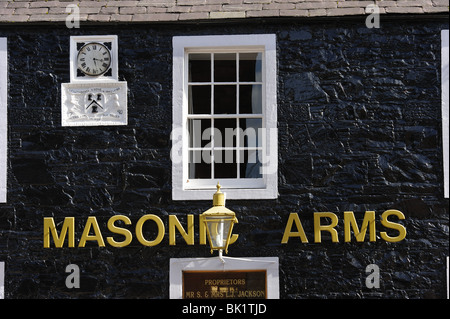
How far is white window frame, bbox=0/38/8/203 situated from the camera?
10000 mm

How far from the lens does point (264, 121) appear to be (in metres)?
10.1

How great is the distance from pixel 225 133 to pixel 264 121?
490 millimetres

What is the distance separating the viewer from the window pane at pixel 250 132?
400 inches

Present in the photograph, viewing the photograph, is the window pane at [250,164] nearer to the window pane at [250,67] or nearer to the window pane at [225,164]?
the window pane at [225,164]

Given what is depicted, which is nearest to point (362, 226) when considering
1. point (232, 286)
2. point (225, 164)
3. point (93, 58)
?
point (232, 286)

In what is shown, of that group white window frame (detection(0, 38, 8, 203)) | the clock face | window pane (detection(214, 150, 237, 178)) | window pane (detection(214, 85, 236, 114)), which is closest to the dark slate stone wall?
white window frame (detection(0, 38, 8, 203))

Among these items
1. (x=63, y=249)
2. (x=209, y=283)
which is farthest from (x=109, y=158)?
(x=209, y=283)

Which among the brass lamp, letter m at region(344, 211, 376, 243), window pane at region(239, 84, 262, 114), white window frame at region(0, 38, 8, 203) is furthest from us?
window pane at region(239, 84, 262, 114)

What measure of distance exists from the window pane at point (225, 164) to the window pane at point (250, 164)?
0.09 meters

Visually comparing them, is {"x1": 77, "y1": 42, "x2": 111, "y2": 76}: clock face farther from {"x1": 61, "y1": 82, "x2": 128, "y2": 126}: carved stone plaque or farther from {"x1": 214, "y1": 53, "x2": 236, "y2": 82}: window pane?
{"x1": 214, "y1": 53, "x2": 236, "y2": 82}: window pane

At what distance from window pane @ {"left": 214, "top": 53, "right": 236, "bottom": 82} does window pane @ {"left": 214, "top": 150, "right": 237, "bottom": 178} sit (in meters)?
0.88

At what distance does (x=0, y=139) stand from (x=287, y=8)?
370 cm

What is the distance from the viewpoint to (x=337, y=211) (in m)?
9.80

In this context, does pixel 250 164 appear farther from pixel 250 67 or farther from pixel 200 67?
pixel 200 67
